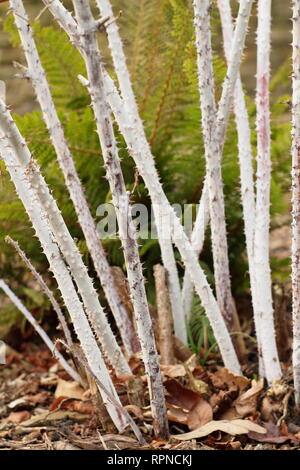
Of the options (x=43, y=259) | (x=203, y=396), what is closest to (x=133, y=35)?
(x=43, y=259)

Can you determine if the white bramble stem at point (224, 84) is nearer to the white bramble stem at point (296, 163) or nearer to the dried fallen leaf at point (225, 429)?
the white bramble stem at point (296, 163)

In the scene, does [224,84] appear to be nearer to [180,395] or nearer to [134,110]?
[134,110]

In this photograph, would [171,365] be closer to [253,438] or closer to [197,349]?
[197,349]

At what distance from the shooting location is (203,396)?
192cm

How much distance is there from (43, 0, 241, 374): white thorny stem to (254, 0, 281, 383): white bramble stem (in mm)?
119

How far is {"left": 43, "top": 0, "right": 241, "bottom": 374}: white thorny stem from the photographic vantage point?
1504 millimetres

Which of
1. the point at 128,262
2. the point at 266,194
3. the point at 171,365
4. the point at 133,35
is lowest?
the point at 171,365

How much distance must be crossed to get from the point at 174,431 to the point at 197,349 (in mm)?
415

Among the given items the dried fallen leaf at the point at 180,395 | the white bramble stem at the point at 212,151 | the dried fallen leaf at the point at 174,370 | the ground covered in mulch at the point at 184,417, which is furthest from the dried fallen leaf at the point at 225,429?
the white bramble stem at the point at 212,151

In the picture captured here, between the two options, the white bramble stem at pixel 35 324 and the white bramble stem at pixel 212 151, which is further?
the white bramble stem at pixel 35 324

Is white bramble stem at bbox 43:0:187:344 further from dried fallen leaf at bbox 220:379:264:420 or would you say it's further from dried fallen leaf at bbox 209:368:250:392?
dried fallen leaf at bbox 220:379:264:420

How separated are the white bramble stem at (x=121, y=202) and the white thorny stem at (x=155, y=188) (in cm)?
22

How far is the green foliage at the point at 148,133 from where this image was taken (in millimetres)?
2434

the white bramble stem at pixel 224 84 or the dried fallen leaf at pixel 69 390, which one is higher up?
the white bramble stem at pixel 224 84
